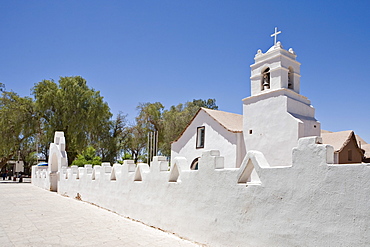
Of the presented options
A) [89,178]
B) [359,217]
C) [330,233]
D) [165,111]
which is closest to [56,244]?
[330,233]

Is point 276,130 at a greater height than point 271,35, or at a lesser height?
lesser

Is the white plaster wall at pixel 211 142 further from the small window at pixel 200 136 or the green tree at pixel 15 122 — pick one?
the green tree at pixel 15 122

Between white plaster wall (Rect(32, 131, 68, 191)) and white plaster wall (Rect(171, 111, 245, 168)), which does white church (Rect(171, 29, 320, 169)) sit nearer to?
white plaster wall (Rect(171, 111, 245, 168))

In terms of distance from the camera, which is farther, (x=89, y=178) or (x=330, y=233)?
(x=89, y=178)

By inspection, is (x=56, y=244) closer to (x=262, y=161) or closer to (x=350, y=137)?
(x=262, y=161)

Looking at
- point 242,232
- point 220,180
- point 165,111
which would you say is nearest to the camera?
point 242,232

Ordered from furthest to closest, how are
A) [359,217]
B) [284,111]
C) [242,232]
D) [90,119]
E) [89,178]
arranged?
[90,119] < [284,111] < [89,178] < [242,232] < [359,217]

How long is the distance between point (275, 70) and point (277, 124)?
112 inches

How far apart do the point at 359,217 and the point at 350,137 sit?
1611 cm

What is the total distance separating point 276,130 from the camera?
51.4 ft

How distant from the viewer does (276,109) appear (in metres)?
15.9

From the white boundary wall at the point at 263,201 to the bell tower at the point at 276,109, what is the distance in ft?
31.2

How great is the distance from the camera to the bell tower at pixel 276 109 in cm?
1513

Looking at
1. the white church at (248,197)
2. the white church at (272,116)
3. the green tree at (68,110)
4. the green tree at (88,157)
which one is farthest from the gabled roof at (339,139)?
the green tree at (68,110)
